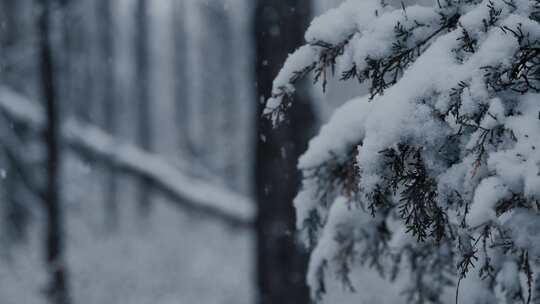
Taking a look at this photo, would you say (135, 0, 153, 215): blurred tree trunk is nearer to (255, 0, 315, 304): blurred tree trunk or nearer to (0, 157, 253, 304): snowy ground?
(0, 157, 253, 304): snowy ground

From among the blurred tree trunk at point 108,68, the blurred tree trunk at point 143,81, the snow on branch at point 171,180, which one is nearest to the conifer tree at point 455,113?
the snow on branch at point 171,180

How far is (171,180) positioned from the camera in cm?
1745

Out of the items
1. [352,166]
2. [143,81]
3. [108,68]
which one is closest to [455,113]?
[352,166]

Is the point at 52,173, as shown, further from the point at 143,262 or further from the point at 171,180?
the point at 171,180

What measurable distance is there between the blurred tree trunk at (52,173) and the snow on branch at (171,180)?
14.5ft

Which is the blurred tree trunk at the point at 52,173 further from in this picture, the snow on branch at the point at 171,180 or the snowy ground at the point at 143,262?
the snow on branch at the point at 171,180

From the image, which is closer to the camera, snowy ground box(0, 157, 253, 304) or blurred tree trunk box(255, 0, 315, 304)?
blurred tree trunk box(255, 0, 315, 304)

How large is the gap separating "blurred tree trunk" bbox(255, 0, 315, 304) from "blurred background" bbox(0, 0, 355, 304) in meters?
0.01

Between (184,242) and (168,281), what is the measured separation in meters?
3.26

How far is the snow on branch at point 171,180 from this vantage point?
1479cm

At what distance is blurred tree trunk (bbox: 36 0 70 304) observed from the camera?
8.21 m

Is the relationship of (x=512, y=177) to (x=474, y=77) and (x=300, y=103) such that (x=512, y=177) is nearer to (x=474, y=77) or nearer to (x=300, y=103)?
(x=474, y=77)

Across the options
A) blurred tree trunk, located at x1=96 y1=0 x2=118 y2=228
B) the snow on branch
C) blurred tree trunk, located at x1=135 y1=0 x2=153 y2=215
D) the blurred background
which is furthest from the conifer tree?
blurred tree trunk, located at x1=135 y1=0 x2=153 y2=215

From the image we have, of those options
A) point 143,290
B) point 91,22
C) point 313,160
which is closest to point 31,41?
point 143,290
